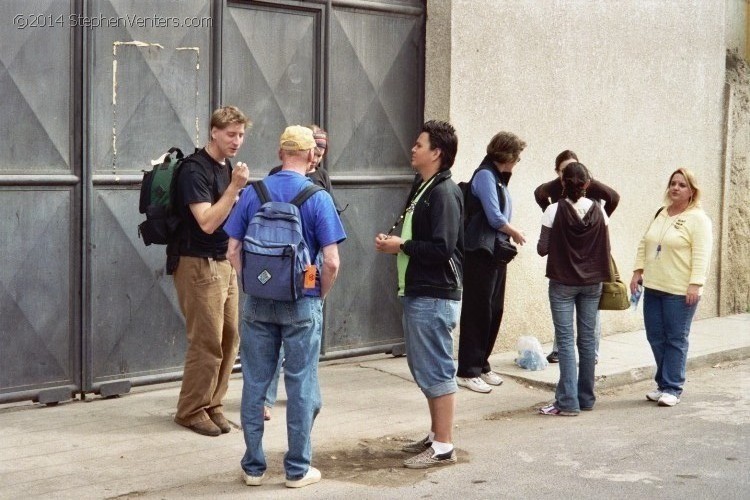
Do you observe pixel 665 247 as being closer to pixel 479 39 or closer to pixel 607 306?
pixel 607 306

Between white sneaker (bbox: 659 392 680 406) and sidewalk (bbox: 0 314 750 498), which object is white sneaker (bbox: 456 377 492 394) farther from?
white sneaker (bbox: 659 392 680 406)

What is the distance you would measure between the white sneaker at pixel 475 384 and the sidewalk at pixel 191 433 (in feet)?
0.20

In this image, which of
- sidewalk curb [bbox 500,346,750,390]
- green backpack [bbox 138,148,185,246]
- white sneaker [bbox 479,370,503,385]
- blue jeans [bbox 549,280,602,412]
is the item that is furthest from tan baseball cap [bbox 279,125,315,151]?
sidewalk curb [bbox 500,346,750,390]

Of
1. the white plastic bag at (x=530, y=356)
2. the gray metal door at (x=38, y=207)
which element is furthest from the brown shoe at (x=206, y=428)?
the white plastic bag at (x=530, y=356)

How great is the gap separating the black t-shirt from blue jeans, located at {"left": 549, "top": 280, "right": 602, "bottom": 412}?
7.92 ft

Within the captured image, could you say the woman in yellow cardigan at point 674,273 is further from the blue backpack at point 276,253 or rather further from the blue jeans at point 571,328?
the blue backpack at point 276,253

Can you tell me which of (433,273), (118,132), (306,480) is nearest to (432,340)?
(433,273)

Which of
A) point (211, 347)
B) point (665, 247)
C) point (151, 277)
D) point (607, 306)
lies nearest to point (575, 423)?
point (607, 306)

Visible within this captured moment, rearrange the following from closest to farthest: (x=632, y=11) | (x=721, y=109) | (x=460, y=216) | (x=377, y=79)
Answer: (x=460, y=216) < (x=377, y=79) < (x=632, y=11) < (x=721, y=109)

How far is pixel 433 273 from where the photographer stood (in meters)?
6.53

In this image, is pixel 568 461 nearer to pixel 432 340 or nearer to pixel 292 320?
pixel 432 340

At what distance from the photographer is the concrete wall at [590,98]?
9.60 meters

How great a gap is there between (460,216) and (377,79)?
303 centimetres

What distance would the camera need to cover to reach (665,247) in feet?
27.3
